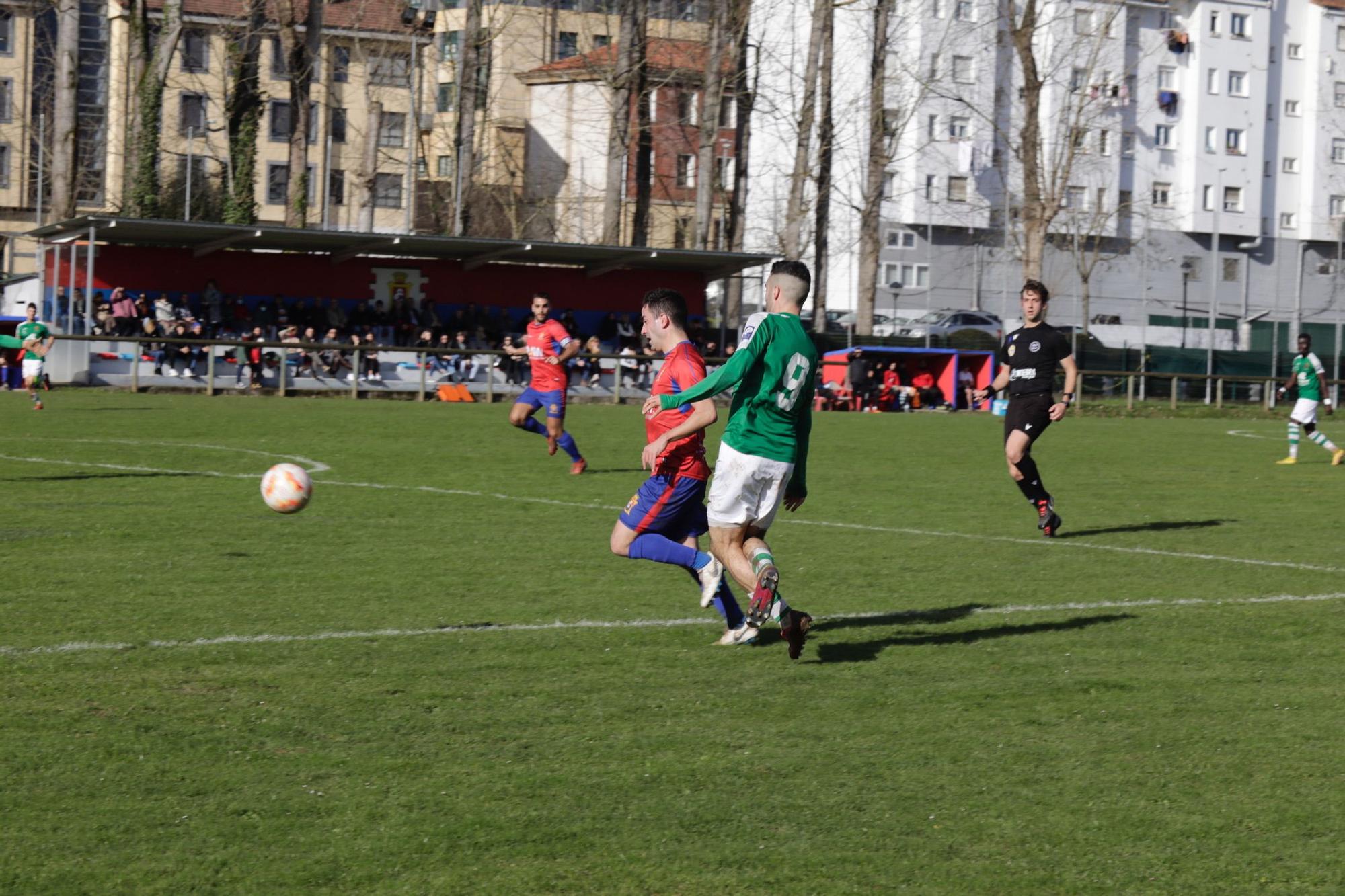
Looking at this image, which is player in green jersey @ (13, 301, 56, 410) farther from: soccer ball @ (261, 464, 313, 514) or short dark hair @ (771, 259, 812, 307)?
short dark hair @ (771, 259, 812, 307)

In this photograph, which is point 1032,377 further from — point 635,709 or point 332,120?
point 332,120

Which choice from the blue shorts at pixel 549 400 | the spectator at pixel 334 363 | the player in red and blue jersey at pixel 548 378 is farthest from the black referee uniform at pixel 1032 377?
the spectator at pixel 334 363

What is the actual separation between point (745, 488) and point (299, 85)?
121 ft

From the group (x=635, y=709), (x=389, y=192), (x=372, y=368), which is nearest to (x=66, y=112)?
(x=372, y=368)

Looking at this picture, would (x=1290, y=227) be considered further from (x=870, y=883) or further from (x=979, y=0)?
(x=870, y=883)

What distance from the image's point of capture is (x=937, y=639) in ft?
25.1

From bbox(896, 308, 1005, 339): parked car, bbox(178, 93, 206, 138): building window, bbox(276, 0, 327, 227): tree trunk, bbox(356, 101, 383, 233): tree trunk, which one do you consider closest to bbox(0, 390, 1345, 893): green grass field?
bbox(276, 0, 327, 227): tree trunk

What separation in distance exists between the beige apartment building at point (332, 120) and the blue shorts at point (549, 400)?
1406 inches

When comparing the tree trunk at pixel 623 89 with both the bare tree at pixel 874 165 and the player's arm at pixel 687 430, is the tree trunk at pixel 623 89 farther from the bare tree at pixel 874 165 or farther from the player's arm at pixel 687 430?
the player's arm at pixel 687 430

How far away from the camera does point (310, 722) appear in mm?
5586

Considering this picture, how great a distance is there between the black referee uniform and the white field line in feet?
12.6

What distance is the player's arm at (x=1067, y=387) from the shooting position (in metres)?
12.6

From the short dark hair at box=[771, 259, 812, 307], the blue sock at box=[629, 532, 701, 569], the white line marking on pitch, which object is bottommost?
the white line marking on pitch

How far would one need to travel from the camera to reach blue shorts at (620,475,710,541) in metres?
7.48
